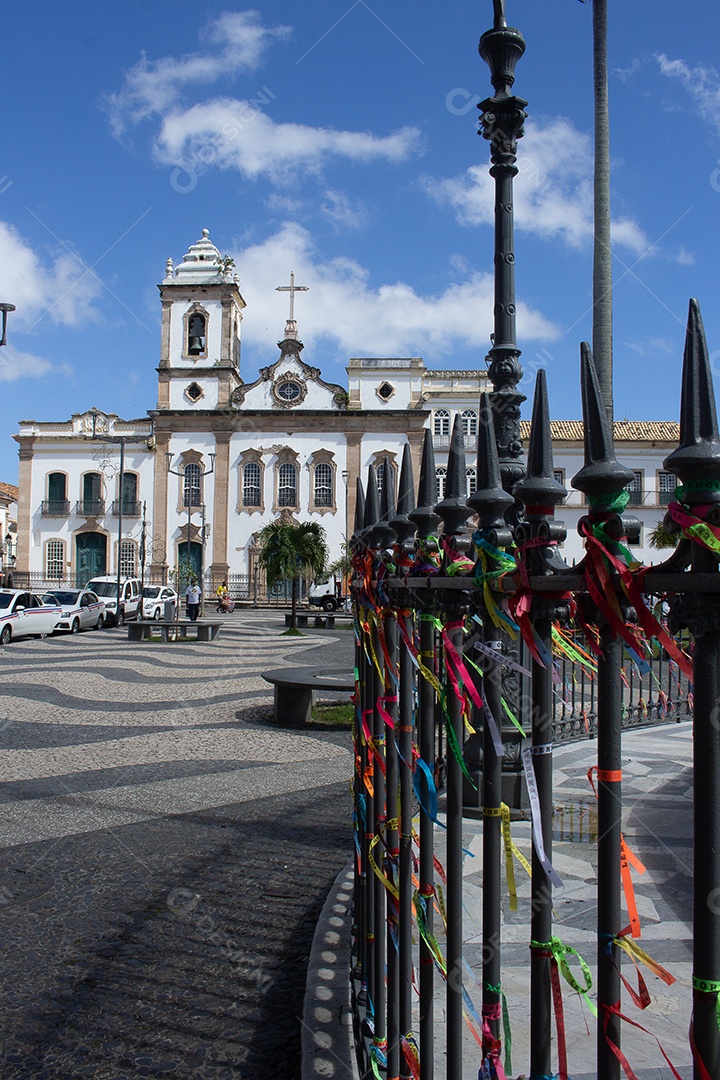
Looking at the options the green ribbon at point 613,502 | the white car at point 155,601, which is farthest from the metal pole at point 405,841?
the white car at point 155,601

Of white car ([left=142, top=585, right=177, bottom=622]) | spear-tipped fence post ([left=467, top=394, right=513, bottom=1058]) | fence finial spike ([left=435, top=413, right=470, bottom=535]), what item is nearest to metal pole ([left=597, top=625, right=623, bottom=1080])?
spear-tipped fence post ([left=467, top=394, right=513, bottom=1058])

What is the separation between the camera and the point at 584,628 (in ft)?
4.08

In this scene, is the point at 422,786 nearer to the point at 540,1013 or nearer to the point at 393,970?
the point at 393,970

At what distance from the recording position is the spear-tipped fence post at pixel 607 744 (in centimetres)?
112

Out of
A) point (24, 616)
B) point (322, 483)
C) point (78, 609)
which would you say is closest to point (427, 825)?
point (24, 616)

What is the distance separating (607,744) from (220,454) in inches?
1744

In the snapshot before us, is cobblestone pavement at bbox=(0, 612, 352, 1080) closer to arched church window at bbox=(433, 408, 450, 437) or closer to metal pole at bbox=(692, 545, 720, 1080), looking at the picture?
metal pole at bbox=(692, 545, 720, 1080)

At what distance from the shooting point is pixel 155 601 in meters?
32.6

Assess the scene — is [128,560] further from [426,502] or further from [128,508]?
[426,502]

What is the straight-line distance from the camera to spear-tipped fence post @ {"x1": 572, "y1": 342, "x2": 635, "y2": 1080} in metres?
1.12

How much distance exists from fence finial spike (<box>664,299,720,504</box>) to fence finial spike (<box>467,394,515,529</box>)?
1.90ft

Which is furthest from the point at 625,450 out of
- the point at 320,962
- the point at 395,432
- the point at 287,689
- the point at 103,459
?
the point at 320,962

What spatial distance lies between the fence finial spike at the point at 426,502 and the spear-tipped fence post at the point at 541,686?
701 millimetres

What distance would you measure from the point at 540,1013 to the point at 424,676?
34.7 inches
